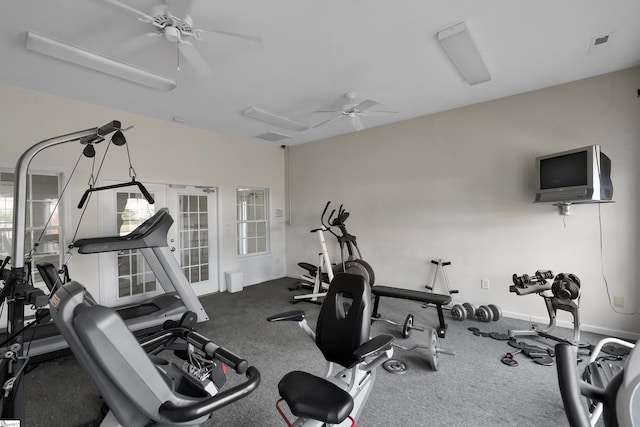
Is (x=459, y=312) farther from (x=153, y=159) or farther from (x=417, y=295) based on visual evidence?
(x=153, y=159)

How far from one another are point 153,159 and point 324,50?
3.28 metres

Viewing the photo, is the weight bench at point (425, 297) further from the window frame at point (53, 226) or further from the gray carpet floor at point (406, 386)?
the window frame at point (53, 226)

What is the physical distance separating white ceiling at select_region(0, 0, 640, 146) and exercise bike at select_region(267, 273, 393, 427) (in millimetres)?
2061

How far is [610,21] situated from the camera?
7.83 feet

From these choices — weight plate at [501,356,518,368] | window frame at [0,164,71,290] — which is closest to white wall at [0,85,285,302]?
window frame at [0,164,71,290]

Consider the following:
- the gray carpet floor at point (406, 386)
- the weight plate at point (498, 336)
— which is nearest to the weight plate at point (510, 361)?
the gray carpet floor at point (406, 386)

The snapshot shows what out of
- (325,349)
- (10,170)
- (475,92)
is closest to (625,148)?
(475,92)

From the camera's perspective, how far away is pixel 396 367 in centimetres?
262

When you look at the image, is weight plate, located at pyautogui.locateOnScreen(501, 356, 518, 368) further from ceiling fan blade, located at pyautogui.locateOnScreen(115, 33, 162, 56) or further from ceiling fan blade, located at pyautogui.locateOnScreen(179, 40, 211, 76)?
ceiling fan blade, located at pyautogui.locateOnScreen(115, 33, 162, 56)

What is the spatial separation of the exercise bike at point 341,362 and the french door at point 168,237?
11.4ft

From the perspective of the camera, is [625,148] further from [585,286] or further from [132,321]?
[132,321]

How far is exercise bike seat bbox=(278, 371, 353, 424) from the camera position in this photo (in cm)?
135

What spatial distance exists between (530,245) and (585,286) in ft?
2.29

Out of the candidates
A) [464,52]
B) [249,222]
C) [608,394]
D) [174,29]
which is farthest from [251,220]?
[608,394]
